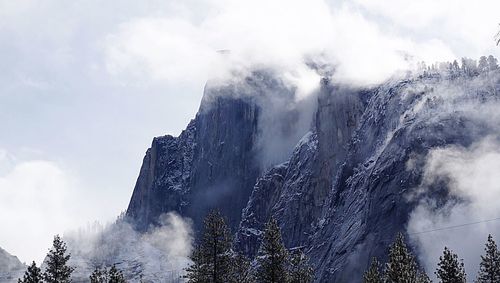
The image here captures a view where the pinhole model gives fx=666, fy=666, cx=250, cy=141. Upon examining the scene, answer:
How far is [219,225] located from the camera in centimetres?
6419

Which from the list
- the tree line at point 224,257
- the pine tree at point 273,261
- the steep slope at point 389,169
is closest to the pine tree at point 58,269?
the tree line at point 224,257

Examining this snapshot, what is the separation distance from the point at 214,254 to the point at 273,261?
5795 mm

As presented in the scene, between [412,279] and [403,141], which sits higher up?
[403,141]

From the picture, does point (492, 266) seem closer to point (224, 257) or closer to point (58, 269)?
point (224, 257)

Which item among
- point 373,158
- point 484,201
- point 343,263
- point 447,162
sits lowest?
point 343,263

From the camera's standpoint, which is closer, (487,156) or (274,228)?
(274,228)

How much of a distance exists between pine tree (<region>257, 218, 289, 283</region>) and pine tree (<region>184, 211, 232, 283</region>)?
3459mm

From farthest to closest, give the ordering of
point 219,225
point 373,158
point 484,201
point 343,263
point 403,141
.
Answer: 1. point 373,158
2. point 403,141
3. point 343,263
4. point 484,201
5. point 219,225

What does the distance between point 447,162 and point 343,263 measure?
34.6 meters

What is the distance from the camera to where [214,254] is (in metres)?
64.3

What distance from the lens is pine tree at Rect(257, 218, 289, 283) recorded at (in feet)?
204

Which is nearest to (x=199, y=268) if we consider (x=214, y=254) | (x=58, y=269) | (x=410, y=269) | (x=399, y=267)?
(x=214, y=254)

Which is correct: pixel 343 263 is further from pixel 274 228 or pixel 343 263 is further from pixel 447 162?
pixel 274 228

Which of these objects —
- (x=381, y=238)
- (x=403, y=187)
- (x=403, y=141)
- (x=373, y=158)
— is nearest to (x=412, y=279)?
(x=381, y=238)
